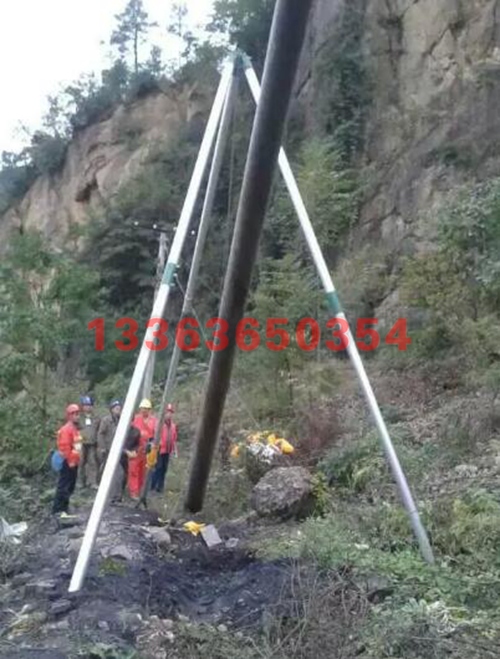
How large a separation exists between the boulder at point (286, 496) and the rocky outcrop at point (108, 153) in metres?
28.2

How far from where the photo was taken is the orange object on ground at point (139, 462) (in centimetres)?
1116

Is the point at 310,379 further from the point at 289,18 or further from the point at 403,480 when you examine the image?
the point at 289,18

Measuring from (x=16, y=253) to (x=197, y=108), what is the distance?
822 inches

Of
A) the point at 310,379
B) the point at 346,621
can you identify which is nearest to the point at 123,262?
the point at 310,379

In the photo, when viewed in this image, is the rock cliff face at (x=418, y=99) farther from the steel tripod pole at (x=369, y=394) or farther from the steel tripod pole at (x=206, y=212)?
the steel tripod pole at (x=369, y=394)

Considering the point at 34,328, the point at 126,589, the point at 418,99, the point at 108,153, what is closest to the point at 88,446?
the point at 34,328

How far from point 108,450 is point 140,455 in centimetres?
88

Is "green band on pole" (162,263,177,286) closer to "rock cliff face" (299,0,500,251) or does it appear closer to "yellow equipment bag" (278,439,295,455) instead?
"yellow equipment bag" (278,439,295,455)

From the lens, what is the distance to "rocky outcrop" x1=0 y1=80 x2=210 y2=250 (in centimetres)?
3794

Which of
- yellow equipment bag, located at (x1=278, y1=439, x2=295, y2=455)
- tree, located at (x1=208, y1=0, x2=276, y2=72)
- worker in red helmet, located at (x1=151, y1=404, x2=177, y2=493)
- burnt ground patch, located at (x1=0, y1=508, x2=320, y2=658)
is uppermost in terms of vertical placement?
tree, located at (x1=208, y1=0, x2=276, y2=72)

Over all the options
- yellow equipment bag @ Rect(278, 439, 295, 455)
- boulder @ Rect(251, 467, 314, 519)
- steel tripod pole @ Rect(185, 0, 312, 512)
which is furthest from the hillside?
steel tripod pole @ Rect(185, 0, 312, 512)

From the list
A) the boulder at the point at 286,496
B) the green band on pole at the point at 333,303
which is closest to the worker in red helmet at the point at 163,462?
the boulder at the point at 286,496

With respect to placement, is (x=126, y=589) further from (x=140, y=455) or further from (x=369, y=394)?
(x=140, y=455)

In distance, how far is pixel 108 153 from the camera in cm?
3988
